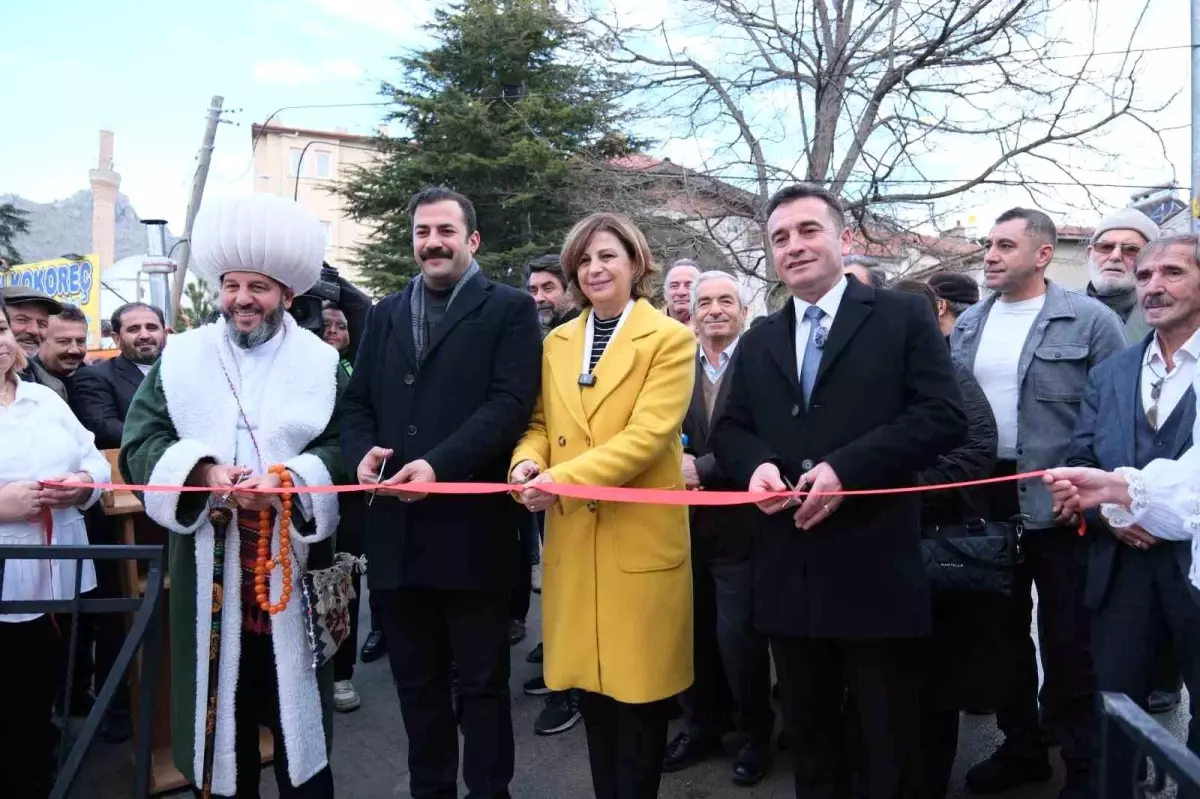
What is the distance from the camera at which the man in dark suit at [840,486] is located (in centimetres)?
245

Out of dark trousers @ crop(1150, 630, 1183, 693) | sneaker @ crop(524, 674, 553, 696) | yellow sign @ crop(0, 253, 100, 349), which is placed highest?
yellow sign @ crop(0, 253, 100, 349)

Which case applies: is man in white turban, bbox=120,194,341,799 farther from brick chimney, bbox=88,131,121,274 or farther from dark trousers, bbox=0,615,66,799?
brick chimney, bbox=88,131,121,274

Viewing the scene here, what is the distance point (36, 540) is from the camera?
2.93 metres

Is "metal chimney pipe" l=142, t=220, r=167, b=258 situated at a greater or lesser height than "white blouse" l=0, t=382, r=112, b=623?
greater

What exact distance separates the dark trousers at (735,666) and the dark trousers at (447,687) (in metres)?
1.02

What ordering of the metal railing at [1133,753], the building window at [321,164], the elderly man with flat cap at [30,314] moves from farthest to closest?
1. the building window at [321,164]
2. the elderly man with flat cap at [30,314]
3. the metal railing at [1133,753]

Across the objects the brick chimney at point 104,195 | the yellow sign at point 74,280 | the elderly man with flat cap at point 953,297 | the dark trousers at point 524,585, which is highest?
the brick chimney at point 104,195

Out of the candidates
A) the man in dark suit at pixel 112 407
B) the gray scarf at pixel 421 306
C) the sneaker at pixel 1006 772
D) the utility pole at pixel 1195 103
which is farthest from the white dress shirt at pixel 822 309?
the utility pole at pixel 1195 103

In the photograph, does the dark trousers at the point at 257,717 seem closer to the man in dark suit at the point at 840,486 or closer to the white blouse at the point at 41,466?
the white blouse at the point at 41,466

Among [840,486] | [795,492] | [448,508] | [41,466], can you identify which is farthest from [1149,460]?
[41,466]

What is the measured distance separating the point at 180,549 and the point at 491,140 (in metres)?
20.4

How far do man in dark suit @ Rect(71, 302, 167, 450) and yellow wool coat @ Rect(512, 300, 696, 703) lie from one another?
3.18 metres

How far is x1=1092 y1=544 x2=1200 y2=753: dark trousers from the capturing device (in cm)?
257

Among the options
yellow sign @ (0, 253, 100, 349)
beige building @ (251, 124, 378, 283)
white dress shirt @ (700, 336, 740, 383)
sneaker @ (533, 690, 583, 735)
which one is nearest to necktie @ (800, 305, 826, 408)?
white dress shirt @ (700, 336, 740, 383)
